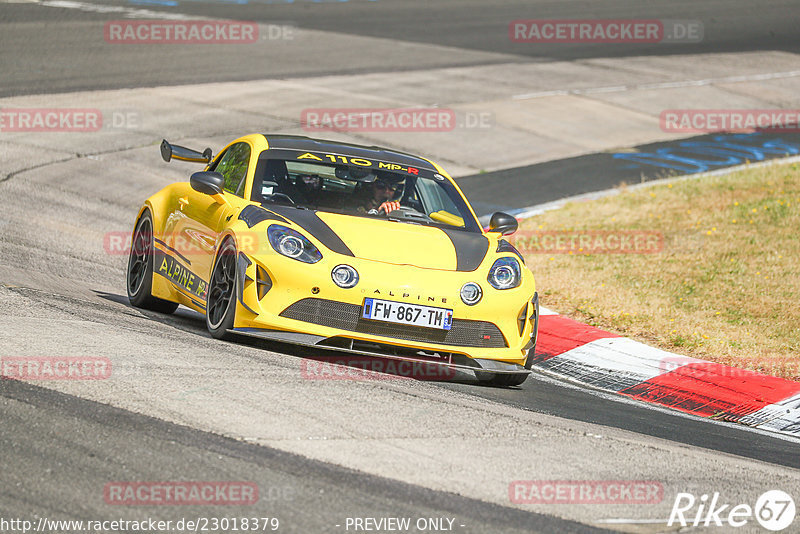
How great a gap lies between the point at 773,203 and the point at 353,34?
15.1 m

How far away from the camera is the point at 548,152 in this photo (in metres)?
18.8

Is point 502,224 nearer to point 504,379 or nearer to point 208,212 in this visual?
point 504,379

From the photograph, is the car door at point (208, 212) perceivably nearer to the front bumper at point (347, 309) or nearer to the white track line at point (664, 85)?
the front bumper at point (347, 309)

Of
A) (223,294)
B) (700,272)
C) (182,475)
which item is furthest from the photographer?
(700,272)

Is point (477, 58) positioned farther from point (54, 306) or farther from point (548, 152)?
point (54, 306)

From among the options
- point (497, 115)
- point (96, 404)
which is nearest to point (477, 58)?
point (497, 115)

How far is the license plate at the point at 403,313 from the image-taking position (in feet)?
23.5

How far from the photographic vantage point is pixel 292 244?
734 cm

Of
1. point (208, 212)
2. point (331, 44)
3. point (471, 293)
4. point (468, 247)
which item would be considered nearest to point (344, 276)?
point (471, 293)

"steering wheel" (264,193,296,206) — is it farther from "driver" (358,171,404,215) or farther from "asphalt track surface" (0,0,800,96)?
"asphalt track surface" (0,0,800,96)

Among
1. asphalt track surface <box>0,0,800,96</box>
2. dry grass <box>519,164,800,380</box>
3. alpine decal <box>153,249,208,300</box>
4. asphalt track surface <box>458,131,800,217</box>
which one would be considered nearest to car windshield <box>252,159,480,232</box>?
alpine decal <box>153,249,208,300</box>

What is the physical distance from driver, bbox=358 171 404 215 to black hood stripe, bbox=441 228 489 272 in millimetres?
521

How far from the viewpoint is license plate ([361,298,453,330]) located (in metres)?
7.16

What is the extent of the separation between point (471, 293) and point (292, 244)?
118 cm
